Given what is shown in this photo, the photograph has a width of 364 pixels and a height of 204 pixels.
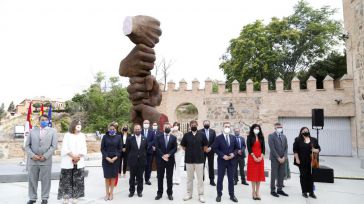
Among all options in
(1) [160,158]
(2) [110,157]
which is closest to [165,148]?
(1) [160,158]

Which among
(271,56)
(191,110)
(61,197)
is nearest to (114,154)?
(61,197)

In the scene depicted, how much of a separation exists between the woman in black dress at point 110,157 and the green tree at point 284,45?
721 inches

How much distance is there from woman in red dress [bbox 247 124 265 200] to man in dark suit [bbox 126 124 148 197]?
2.37 meters

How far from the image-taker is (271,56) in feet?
74.2

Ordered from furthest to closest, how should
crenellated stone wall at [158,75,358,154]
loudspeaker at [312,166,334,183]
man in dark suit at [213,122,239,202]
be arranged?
1. crenellated stone wall at [158,75,358,154]
2. loudspeaker at [312,166,334,183]
3. man in dark suit at [213,122,239,202]

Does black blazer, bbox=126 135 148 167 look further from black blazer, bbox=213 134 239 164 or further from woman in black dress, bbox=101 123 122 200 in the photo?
black blazer, bbox=213 134 239 164

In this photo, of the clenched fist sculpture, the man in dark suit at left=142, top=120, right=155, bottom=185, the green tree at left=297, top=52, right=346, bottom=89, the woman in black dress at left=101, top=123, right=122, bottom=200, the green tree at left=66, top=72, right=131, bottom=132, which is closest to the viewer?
the woman in black dress at left=101, top=123, right=122, bottom=200

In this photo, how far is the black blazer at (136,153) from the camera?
20.1 feet

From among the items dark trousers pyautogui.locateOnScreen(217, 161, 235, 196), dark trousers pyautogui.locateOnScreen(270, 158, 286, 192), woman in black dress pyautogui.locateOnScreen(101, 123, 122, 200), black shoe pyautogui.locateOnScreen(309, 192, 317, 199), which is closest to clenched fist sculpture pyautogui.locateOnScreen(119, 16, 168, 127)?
woman in black dress pyautogui.locateOnScreen(101, 123, 122, 200)

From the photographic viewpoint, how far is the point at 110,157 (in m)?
5.82

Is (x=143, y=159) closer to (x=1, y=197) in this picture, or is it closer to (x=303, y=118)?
(x=1, y=197)

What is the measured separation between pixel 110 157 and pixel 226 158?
2.47m

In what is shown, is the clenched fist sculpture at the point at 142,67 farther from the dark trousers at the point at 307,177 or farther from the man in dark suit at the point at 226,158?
the dark trousers at the point at 307,177

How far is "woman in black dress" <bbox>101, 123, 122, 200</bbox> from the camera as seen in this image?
5754mm
